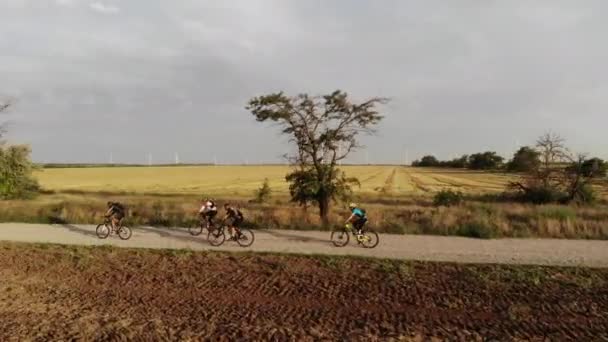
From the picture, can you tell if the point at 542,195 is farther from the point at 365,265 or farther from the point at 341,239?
the point at 365,265

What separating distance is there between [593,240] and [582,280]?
7.80 metres

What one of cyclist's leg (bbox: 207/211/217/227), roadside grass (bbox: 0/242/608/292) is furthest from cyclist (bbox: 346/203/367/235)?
cyclist's leg (bbox: 207/211/217/227)

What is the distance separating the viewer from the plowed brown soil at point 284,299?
28.6 feet

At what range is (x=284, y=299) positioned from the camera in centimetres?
1086

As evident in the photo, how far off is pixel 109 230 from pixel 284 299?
10.9m

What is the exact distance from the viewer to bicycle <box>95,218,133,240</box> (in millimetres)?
18828

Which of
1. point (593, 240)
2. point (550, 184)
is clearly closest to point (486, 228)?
point (593, 240)

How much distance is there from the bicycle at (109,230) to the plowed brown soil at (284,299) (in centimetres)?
367

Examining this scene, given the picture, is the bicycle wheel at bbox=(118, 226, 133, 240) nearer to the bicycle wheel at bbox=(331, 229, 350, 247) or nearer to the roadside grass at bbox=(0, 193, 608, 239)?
the roadside grass at bbox=(0, 193, 608, 239)

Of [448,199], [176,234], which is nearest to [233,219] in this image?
[176,234]

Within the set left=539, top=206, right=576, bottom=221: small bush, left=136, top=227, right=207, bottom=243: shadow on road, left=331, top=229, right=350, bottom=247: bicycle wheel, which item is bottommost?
left=136, top=227, right=207, bottom=243: shadow on road

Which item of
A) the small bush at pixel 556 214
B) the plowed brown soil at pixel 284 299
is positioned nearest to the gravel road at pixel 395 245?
the plowed brown soil at pixel 284 299

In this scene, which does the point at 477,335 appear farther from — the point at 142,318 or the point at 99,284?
the point at 99,284

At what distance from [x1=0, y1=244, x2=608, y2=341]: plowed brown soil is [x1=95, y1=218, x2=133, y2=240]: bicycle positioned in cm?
367
